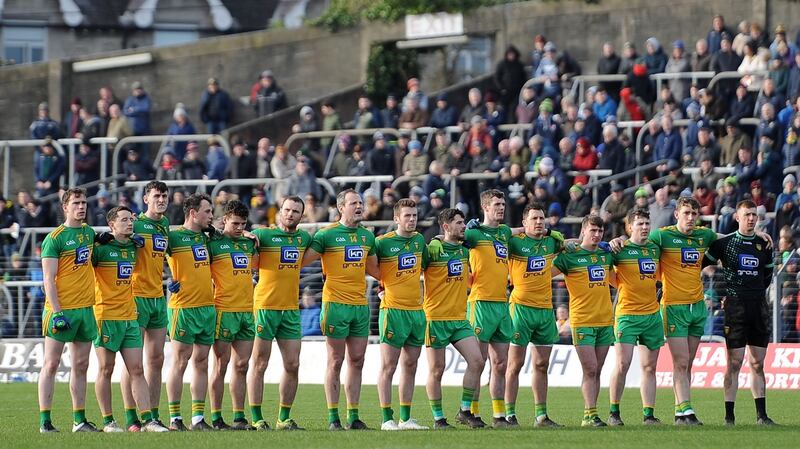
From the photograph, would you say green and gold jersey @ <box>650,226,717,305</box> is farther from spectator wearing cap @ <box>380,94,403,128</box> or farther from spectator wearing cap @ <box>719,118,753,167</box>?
spectator wearing cap @ <box>380,94,403,128</box>

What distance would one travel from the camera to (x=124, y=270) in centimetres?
1670

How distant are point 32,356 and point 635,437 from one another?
1547 cm

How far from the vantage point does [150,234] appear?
1694 centimetres

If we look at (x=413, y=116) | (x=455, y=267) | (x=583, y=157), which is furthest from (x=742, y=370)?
(x=413, y=116)

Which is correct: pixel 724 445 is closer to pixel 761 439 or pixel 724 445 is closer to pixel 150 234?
pixel 761 439

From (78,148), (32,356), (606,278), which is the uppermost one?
(78,148)

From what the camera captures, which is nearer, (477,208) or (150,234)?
(150,234)

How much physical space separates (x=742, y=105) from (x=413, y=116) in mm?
6973

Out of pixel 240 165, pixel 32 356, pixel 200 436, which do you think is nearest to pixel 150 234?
pixel 200 436

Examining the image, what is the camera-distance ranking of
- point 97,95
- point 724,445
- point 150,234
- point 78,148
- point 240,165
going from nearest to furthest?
point 724,445, point 150,234, point 240,165, point 78,148, point 97,95

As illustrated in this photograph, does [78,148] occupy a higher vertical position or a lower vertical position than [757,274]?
higher

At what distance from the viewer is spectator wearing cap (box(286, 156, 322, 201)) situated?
2967cm

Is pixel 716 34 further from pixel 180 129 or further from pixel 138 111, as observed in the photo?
pixel 138 111

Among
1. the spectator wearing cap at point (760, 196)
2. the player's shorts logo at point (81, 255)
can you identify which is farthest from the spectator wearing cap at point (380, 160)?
the player's shorts logo at point (81, 255)
